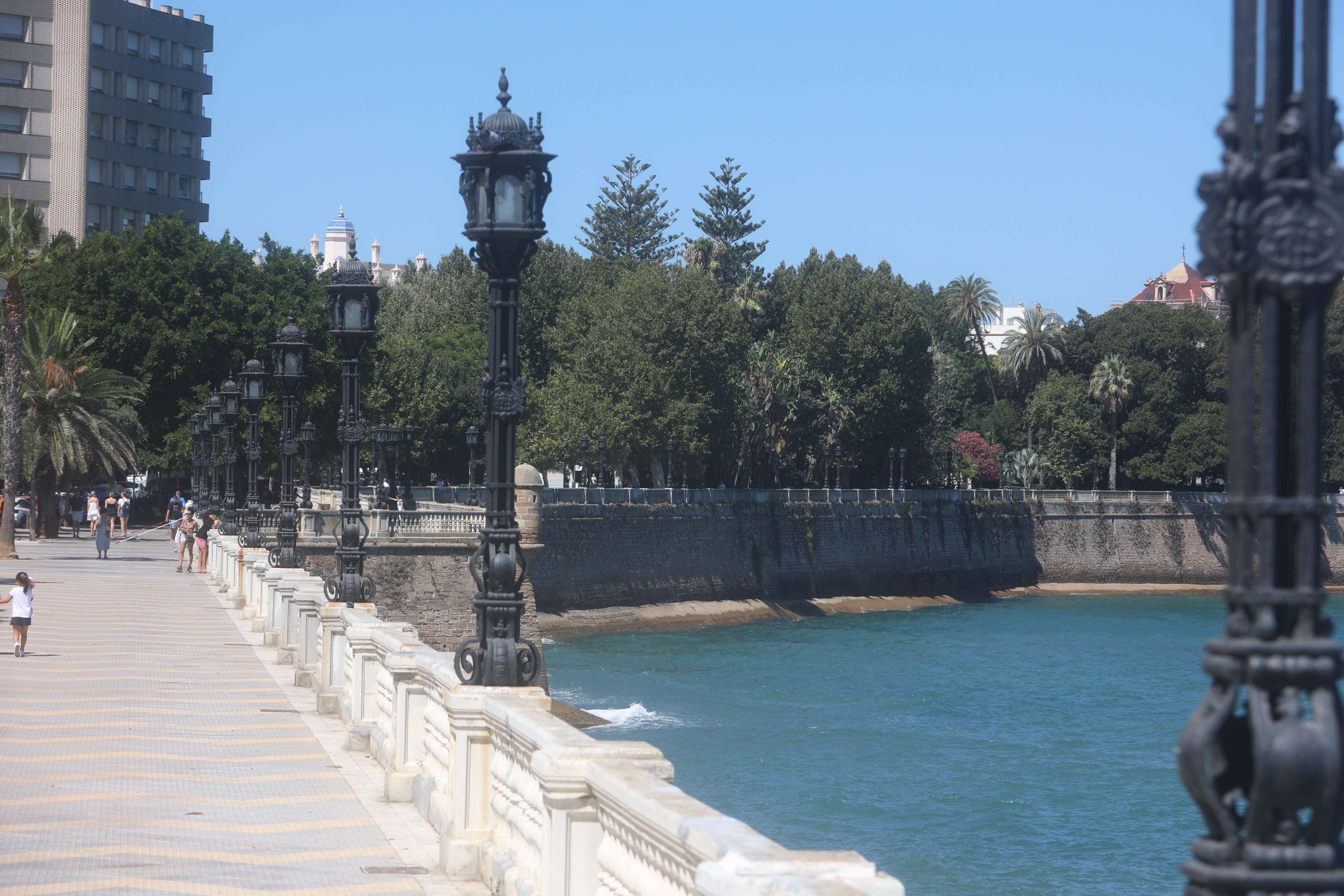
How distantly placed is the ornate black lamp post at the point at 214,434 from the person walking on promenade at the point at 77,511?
11.1 meters

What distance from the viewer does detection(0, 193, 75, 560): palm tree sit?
4097 centimetres

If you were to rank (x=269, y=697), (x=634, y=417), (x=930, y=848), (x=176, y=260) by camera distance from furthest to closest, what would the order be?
(x=634, y=417), (x=176, y=260), (x=930, y=848), (x=269, y=697)

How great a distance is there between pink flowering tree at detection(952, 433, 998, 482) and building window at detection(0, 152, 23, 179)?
2113 inches

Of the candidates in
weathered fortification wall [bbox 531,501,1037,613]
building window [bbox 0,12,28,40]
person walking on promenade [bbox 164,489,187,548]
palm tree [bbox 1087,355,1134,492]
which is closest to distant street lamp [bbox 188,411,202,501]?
person walking on promenade [bbox 164,489,187,548]

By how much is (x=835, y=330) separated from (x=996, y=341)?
7412 centimetres

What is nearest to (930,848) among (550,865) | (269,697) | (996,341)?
(269,697)

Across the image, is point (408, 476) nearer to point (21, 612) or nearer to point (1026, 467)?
point (21, 612)

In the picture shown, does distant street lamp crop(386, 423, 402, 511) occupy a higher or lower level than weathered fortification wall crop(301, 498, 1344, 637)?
higher

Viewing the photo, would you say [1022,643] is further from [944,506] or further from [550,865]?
[550,865]

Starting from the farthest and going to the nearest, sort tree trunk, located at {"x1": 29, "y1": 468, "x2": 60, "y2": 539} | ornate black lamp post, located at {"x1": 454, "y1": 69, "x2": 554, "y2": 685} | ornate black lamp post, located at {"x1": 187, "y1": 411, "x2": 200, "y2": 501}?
tree trunk, located at {"x1": 29, "y1": 468, "x2": 60, "y2": 539}, ornate black lamp post, located at {"x1": 187, "y1": 411, "x2": 200, "y2": 501}, ornate black lamp post, located at {"x1": 454, "y1": 69, "x2": 554, "y2": 685}

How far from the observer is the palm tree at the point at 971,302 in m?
100

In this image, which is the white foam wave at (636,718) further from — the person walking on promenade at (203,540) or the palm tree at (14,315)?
the palm tree at (14,315)

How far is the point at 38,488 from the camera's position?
51.3 m

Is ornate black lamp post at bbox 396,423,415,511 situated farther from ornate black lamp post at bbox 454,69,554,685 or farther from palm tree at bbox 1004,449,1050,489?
palm tree at bbox 1004,449,1050,489
